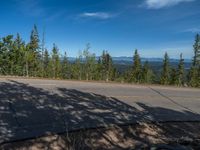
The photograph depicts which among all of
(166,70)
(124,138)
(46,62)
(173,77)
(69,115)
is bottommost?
(173,77)

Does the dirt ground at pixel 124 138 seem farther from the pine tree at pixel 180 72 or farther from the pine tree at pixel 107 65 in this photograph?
the pine tree at pixel 107 65

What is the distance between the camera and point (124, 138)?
340 inches

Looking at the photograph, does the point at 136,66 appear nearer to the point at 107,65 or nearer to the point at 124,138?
the point at 107,65

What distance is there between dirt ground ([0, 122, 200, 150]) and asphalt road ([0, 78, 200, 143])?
1.23ft

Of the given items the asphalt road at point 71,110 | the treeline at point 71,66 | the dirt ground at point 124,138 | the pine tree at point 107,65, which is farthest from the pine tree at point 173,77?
the dirt ground at point 124,138

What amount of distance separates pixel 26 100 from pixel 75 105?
207 cm

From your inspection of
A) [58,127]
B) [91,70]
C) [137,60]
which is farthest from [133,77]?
[58,127]

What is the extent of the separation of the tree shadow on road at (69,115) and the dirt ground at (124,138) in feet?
0.10

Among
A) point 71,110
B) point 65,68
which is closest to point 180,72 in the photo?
point 65,68

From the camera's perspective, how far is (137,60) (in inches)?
3179

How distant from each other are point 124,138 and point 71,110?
2.91m

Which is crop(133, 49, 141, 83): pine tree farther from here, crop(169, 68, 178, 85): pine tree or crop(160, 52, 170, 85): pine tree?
crop(169, 68, 178, 85): pine tree

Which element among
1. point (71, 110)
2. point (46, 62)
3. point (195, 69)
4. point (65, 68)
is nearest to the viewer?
point (71, 110)

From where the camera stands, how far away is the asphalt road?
8414 millimetres
